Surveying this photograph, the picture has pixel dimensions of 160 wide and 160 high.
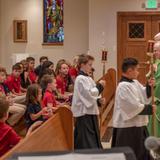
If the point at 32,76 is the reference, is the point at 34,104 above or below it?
below

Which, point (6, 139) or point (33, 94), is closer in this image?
point (6, 139)

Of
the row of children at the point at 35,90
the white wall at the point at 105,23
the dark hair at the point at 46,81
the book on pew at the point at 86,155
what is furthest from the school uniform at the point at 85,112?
the white wall at the point at 105,23

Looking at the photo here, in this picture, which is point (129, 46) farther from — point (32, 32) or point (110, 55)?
point (32, 32)

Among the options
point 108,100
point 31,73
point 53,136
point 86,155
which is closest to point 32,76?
point 31,73

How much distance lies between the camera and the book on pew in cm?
157

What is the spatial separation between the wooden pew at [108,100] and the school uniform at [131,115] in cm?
257

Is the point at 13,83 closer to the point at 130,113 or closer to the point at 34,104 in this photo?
the point at 34,104

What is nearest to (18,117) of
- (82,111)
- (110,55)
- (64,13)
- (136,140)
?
(82,111)

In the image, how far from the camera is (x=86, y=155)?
159 centimetres

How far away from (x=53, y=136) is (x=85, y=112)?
193 cm

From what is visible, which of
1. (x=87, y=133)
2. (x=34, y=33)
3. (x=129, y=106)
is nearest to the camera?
(x=129, y=106)

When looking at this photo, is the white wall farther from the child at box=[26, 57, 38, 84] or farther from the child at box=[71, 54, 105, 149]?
the child at box=[71, 54, 105, 149]

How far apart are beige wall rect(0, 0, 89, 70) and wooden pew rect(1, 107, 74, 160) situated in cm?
887

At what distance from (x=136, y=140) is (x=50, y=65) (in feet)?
15.5
